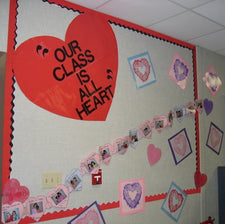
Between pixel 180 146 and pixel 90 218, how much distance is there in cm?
126

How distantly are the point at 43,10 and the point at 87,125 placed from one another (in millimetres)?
915

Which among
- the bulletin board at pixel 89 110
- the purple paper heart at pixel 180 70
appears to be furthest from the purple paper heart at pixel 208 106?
the purple paper heart at pixel 180 70

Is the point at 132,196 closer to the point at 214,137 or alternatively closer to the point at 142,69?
the point at 142,69

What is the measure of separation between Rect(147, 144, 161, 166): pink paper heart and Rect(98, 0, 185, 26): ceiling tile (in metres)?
1.17

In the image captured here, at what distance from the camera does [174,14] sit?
8.03ft

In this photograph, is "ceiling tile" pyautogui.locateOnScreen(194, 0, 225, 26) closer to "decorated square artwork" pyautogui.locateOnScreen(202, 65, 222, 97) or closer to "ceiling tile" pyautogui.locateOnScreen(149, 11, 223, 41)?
"ceiling tile" pyautogui.locateOnScreen(149, 11, 223, 41)

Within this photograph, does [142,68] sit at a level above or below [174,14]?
below

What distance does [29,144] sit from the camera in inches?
76.3

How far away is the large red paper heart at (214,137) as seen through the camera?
3.39 m

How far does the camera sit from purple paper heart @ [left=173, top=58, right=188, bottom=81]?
9.84ft

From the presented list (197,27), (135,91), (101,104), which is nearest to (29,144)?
(101,104)

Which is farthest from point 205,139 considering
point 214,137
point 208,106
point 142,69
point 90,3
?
point 90,3

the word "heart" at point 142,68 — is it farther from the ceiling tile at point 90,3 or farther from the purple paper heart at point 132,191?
the purple paper heart at point 132,191

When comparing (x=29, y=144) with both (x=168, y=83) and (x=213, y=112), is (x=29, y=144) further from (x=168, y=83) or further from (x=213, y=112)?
(x=213, y=112)
